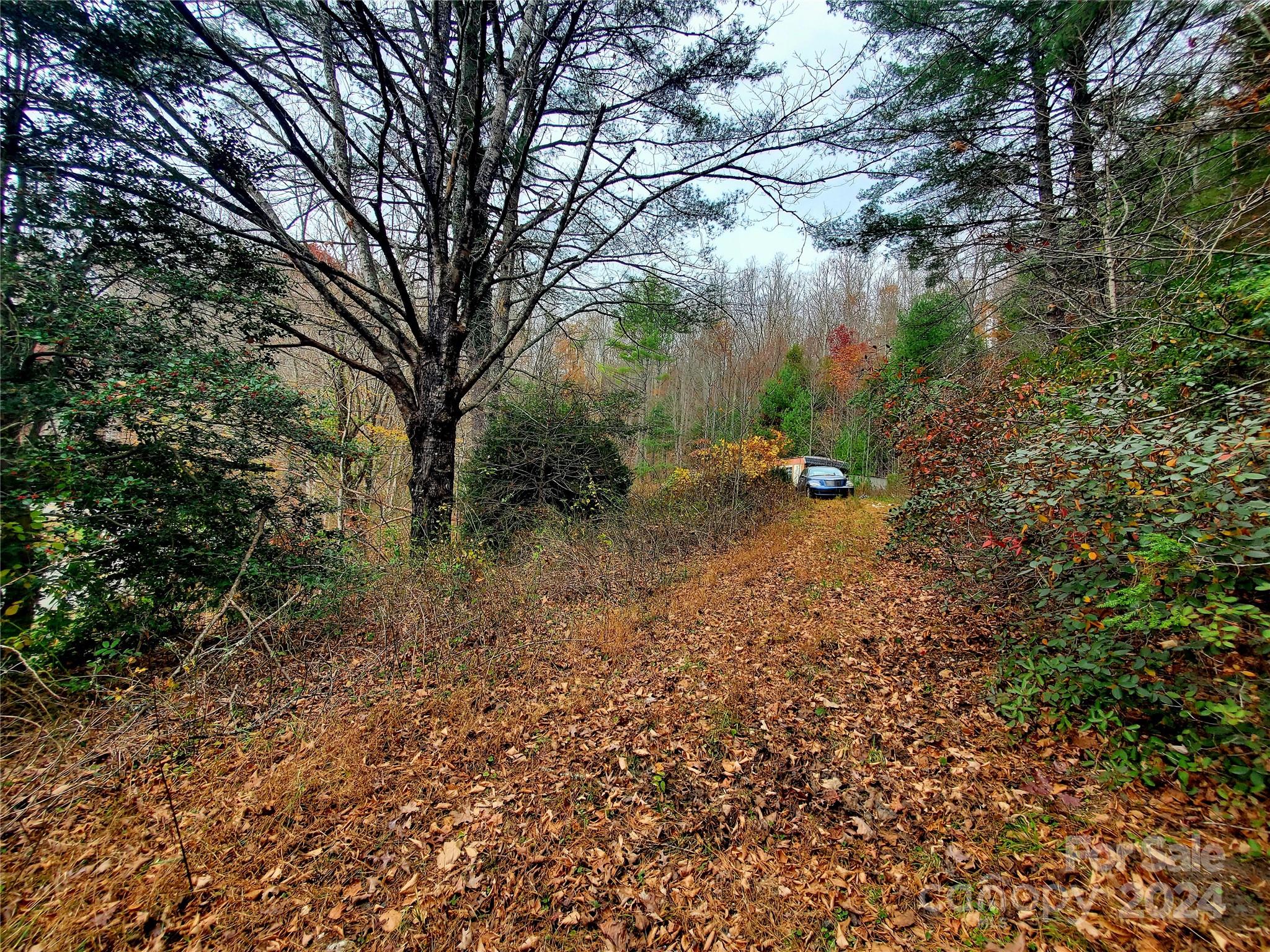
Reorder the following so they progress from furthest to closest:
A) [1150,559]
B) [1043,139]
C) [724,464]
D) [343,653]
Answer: [724,464]
[1043,139]
[343,653]
[1150,559]

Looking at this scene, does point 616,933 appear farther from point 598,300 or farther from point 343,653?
point 598,300

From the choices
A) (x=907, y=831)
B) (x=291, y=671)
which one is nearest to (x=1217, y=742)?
(x=907, y=831)

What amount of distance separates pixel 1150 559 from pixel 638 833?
3.00 m

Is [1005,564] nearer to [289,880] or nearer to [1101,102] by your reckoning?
[1101,102]

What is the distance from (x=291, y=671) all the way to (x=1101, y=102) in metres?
9.22

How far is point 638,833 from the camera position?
2326 mm

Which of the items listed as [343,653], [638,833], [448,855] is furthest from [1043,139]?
[343,653]

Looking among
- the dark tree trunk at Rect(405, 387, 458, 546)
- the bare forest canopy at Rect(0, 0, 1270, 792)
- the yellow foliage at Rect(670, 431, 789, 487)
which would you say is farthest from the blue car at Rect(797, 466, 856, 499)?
the dark tree trunk at Rect(405, 387, 458, 546)

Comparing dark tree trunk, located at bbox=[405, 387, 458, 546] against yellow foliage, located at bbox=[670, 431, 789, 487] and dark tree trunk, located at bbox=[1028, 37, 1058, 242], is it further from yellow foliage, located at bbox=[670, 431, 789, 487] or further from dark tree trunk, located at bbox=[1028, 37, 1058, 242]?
dark tree trunk, located at bbox=[1028, 37, 1058, 242]

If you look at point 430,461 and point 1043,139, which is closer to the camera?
point 430,461

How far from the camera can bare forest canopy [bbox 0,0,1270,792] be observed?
259cm

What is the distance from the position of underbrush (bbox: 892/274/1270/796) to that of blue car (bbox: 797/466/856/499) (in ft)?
26.1

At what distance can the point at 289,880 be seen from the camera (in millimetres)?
2051

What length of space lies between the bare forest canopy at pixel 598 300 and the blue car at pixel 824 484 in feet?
15.6
